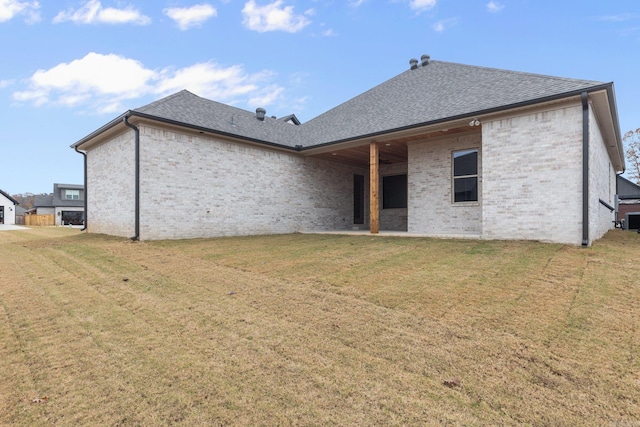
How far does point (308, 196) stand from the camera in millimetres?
15266

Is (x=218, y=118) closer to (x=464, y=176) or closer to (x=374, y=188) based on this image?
(x=374, y=188)

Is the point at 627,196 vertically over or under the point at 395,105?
under

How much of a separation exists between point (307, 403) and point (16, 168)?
6104 centimetres

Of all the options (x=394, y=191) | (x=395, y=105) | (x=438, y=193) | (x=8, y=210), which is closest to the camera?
(x=438, y=193)

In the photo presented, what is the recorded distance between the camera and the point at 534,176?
8.88m

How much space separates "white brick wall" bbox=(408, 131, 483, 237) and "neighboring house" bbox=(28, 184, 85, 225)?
1503 inches

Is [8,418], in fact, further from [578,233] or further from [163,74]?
[163,74]

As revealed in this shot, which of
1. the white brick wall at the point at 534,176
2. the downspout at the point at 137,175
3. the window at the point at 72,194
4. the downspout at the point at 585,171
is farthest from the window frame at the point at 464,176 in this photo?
the window at the point at 72,194

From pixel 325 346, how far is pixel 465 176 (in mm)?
10112

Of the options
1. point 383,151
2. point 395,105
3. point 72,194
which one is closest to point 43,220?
point 72,194

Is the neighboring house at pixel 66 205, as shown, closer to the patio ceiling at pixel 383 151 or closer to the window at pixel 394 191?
the patio ceiling at pixel 383 151

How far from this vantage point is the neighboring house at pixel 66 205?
3625 cm

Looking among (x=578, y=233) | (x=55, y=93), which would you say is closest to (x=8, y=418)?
(x=578, y=233)

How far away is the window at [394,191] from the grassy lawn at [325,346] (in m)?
10.00
